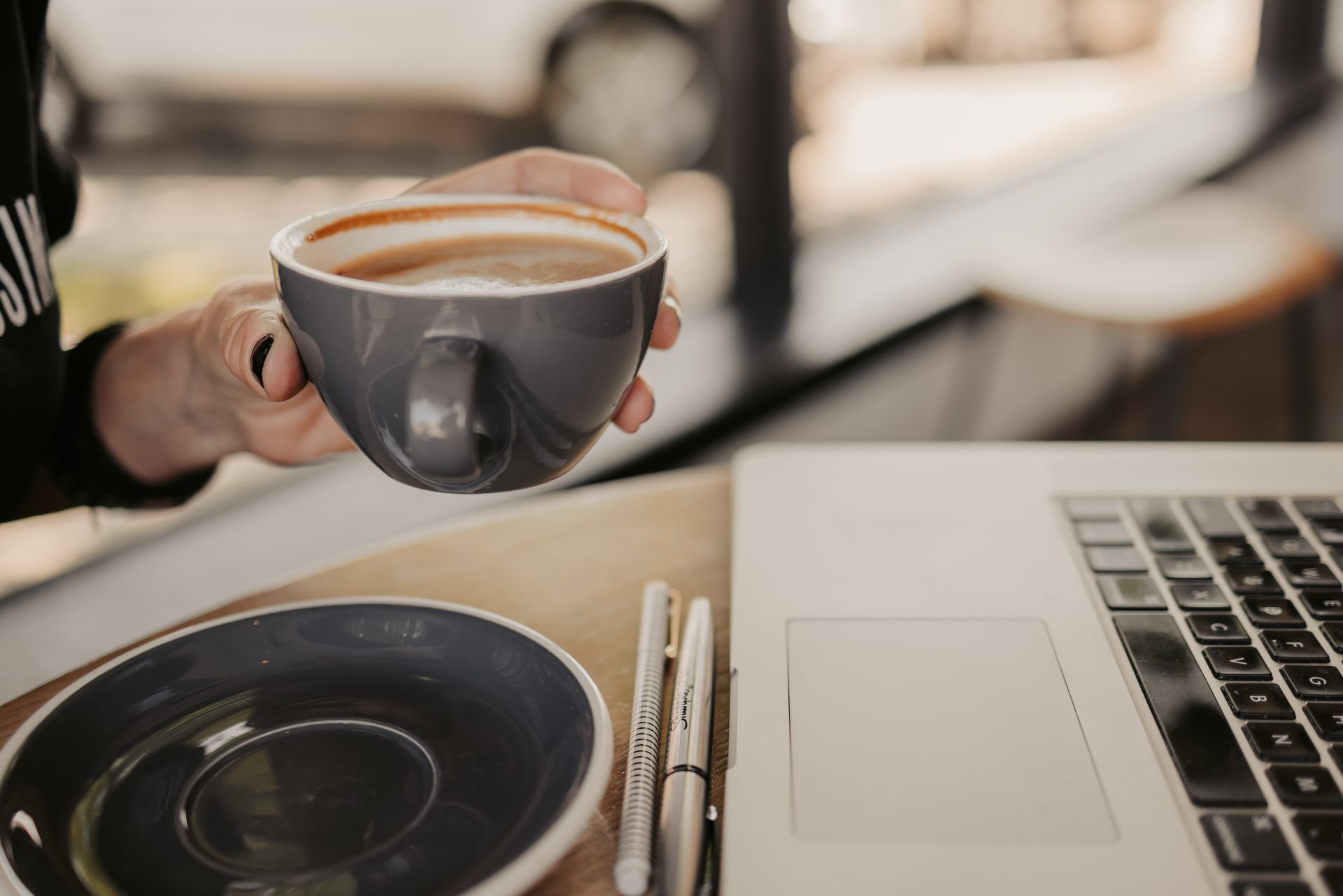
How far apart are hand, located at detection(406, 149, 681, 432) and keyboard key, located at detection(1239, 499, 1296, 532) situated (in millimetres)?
299

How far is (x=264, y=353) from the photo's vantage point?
0.43 m

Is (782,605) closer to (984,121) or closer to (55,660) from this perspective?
(55,660)

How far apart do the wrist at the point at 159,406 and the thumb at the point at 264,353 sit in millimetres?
166

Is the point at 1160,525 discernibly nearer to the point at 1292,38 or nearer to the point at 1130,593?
the point at 1130,593

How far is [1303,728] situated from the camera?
15.4 inches

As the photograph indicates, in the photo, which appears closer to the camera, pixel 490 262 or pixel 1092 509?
pixel 490 262

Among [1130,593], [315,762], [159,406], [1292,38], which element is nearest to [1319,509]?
[1130,593]

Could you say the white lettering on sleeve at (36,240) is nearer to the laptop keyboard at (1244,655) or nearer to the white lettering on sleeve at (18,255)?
the white lettering on sleeve at (18,255)

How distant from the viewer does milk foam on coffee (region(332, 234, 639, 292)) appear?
17.1 inches

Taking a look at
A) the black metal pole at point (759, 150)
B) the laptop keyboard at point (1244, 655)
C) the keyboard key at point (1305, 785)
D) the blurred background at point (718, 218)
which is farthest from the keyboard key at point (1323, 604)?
the black metal pole at point (759, 150)

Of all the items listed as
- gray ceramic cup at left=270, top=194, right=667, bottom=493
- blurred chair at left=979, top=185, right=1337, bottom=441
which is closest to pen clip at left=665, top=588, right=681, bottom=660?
gray ceramic cup at left=270, top=194, right=667, bottom=493

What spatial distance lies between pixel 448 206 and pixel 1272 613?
15.6 inches

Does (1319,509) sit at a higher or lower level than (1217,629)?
higher

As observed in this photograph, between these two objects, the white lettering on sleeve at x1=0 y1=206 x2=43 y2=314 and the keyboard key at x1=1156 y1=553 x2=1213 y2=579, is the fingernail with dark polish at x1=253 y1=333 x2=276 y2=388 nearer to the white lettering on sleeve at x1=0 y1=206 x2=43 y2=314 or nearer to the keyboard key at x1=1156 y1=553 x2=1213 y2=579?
the white lettering on sleeve at x1=0 y1=206 x2=43 y2=314
